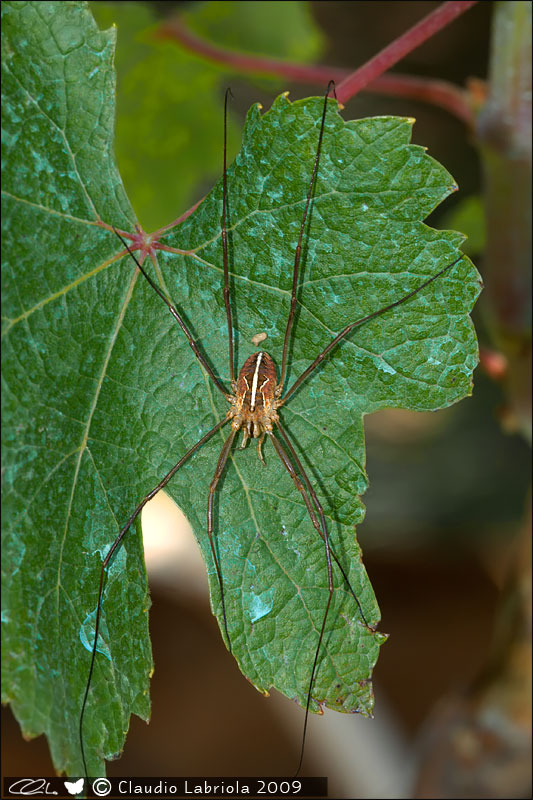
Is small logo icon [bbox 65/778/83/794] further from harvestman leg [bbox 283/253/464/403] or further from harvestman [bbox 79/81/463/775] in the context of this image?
harvestman leg [bbox 283/253/464/403]

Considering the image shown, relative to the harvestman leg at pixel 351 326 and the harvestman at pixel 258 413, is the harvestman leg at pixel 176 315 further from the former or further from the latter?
the harvestman leg at pixel 351 326

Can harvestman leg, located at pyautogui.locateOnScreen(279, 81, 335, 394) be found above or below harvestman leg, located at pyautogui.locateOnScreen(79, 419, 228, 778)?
above

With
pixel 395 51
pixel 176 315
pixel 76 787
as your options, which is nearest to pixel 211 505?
pixel 176 315

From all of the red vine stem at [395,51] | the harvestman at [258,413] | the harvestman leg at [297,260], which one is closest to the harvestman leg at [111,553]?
the harvestman at [258,413]

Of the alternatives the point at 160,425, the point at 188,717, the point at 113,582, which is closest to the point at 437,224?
the point at 160,425

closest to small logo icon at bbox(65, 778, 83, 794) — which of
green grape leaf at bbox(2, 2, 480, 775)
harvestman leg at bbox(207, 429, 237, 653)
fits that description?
green grape leaf at bbox(2, 2, 480, 775)

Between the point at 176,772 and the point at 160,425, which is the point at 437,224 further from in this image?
the point at 176,772

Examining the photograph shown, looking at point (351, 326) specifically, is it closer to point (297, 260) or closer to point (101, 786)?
point (297, 260)
